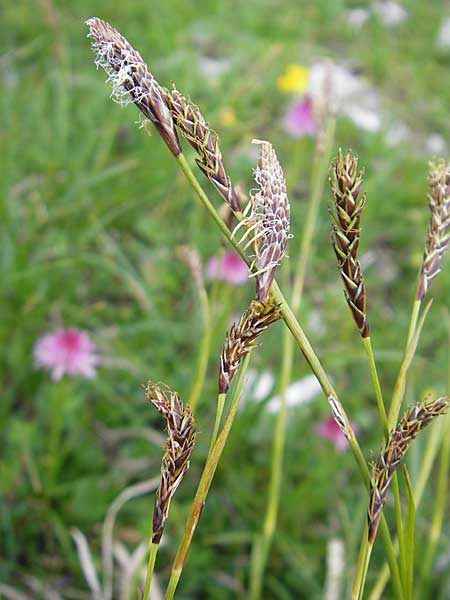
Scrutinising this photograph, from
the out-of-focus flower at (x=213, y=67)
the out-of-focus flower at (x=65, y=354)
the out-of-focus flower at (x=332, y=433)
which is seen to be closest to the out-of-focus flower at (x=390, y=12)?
the out-of-focus flower at (x=213, y=67)

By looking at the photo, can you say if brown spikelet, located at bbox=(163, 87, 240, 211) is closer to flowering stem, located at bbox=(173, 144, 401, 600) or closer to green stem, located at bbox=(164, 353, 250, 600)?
flowering stem, located at bbox=(173, 144, 401, 600)

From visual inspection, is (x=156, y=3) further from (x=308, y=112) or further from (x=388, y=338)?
(x=388, y=338)

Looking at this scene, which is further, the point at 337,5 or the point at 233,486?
the point at 337,5

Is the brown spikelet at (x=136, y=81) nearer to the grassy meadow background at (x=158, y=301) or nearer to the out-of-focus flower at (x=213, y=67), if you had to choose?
the grassy meadow background at (x=158, y=301)

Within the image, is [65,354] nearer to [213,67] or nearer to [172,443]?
[172,443]

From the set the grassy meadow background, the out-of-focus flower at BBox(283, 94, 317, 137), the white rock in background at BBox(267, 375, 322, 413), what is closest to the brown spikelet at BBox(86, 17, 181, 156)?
the grassy meadow background

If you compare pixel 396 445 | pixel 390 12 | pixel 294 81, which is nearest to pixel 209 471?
pixel 396 445

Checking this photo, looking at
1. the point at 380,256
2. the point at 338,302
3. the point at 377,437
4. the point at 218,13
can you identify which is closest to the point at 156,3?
the point at 218,13
